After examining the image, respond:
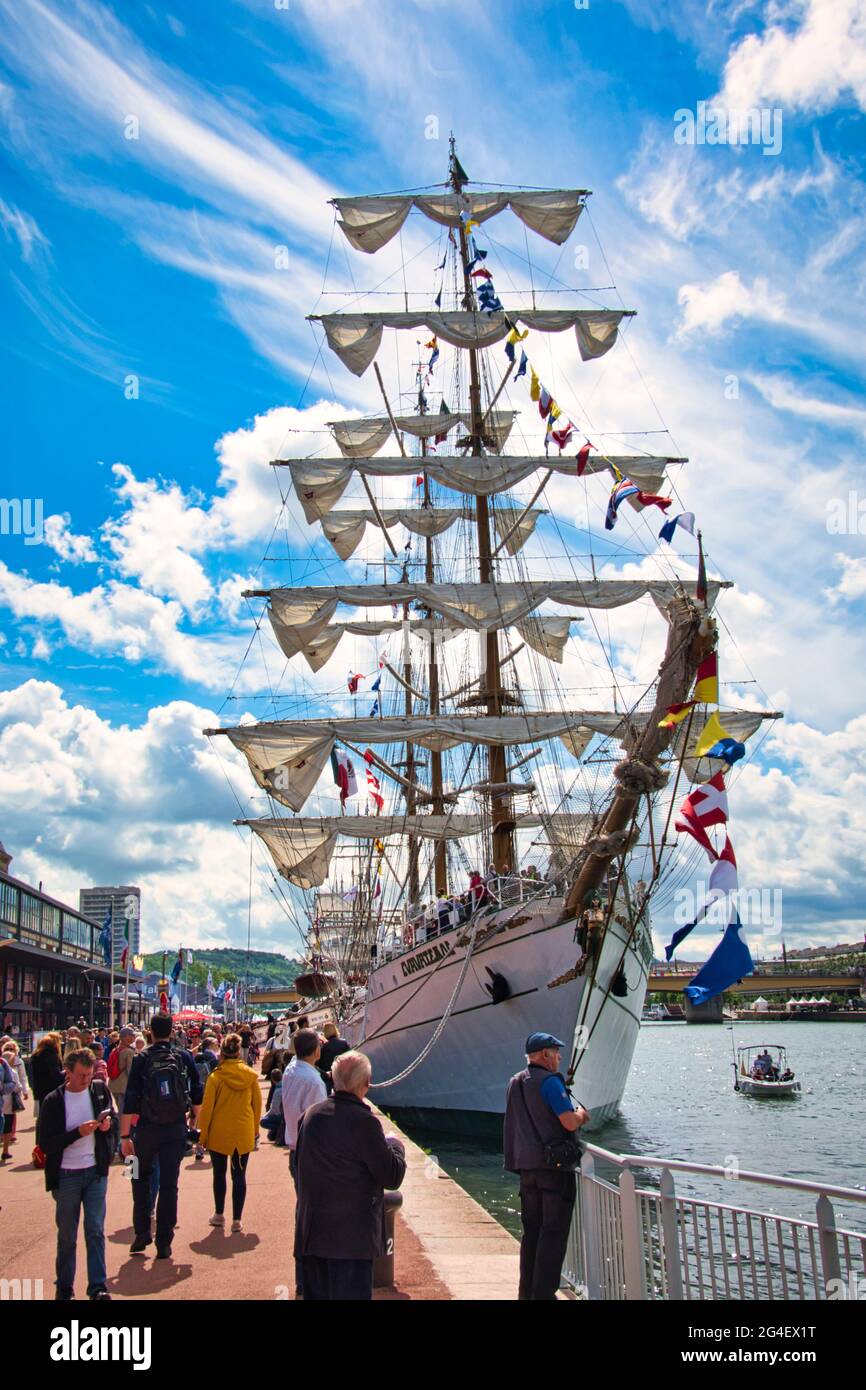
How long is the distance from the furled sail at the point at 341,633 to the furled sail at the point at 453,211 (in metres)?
11.7

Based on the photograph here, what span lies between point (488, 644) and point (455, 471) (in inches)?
201

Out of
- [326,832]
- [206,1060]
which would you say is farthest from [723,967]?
[326,832]

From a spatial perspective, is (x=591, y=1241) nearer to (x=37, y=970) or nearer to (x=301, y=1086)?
(x=301, y=1086)

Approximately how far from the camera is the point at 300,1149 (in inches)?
202

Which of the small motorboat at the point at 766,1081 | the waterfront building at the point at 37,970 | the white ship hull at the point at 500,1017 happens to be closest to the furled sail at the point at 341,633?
the white ship hull at the point at 500,1017

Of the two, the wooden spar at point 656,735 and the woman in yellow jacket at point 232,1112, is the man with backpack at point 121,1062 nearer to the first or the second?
the woman in yellow jacket at point 232,1112

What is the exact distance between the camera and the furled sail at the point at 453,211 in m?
34.0

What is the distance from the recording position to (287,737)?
102 ft

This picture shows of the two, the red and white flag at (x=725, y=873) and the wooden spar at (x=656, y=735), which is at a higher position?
the wooden spar at (x=656, y=735)

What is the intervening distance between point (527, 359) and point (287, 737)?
1225 cm

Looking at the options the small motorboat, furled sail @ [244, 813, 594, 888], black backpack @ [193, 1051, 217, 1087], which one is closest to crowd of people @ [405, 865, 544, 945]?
furled sail @ [244, 813, 594, 888]

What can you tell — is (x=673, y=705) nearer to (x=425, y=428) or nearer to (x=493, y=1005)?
(x=493, y=1005)
